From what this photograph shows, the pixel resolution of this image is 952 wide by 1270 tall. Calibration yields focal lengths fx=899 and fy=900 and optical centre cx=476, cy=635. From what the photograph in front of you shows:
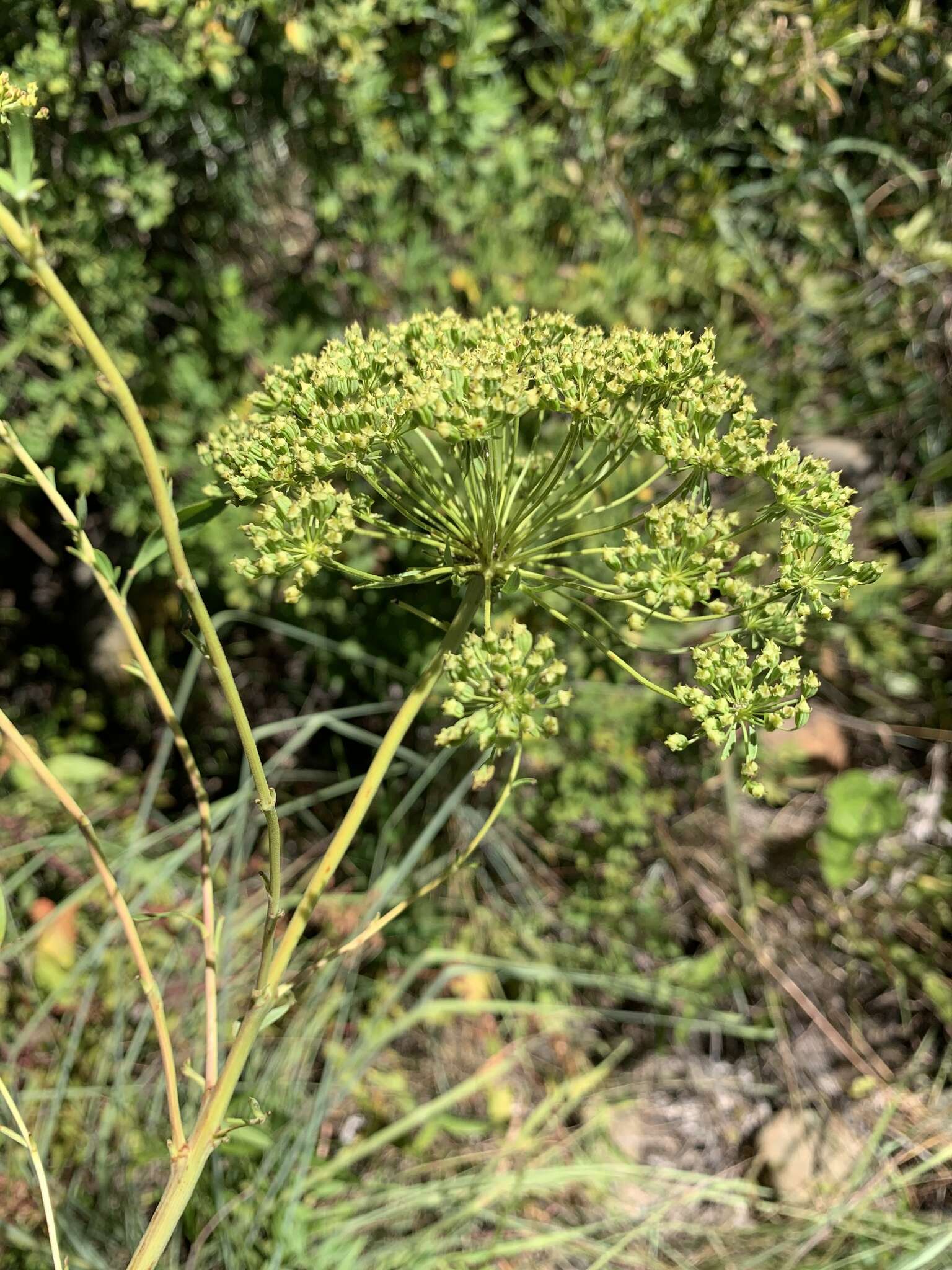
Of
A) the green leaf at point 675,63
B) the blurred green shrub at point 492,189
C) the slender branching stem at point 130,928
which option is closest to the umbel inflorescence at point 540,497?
the slender branching stem at point 130,928

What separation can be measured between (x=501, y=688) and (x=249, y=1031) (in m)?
0.45

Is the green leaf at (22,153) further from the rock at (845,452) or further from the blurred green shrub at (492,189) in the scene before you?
the rock at (845,452)

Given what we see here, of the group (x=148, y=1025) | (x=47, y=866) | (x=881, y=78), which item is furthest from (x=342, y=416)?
(x=881, y=78)

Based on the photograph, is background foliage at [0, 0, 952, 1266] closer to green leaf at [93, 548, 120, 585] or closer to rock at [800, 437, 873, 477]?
rock at [800, 437, 873, 477]

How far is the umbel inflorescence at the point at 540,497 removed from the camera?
985mm

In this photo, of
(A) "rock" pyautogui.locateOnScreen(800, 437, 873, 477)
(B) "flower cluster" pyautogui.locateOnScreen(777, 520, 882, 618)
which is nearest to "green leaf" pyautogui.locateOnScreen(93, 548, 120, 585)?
(B) "flower cluster" pyautogui.locateOnScreen(777, 520, 882, 618)

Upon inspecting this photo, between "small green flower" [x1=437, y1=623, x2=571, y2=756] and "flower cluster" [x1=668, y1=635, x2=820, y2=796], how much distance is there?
0.48 feet

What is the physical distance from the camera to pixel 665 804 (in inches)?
112

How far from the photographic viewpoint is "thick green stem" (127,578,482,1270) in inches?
36.9

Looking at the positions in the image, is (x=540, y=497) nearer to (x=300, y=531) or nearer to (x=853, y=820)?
(x=300, y=531)

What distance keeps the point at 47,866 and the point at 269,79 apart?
2524 millimetres

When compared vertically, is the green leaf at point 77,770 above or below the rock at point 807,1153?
above

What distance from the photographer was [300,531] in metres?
1.01

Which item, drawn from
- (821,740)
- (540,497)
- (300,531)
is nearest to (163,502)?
(300,531)
